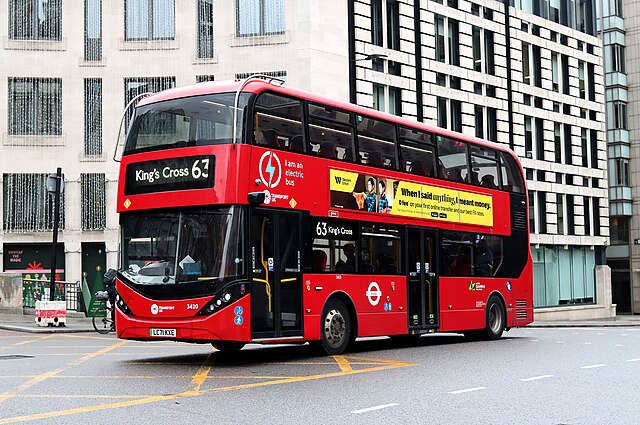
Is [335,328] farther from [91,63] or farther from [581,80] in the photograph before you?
[581,80]

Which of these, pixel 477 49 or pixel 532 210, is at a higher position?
pixel 477 49

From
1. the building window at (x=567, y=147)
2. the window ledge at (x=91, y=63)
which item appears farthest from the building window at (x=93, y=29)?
the building window at (x=567, y=147)

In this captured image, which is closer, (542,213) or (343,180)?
(343,180)

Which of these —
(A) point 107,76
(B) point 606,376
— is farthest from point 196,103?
(A) point 107,76

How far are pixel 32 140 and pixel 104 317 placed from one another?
527 inches

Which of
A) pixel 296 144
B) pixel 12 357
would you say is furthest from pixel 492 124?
pixel 12 357

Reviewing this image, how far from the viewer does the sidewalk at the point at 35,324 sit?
25.8 m

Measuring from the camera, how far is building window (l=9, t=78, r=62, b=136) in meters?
38.3

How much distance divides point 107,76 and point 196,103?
80.3ft

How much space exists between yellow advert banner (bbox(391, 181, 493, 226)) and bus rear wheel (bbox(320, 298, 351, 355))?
244 centimetres

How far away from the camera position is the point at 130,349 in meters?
19.5

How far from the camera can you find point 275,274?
51.4 feet

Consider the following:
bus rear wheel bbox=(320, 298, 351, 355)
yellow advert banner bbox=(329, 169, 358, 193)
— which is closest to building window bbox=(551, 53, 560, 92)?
yellow advert banner bbox=(329, 169, 358, 193)

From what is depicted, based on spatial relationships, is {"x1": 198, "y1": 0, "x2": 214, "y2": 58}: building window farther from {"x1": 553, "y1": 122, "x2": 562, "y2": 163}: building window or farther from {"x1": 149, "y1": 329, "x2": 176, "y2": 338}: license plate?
{"x1": 149, "y1": 329, "x2": 176, "y2": 338}: license plate
